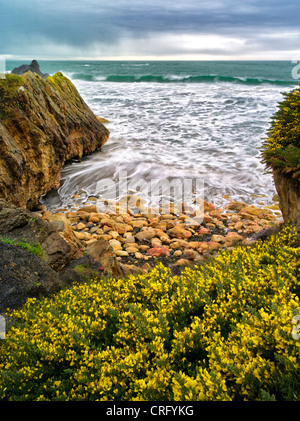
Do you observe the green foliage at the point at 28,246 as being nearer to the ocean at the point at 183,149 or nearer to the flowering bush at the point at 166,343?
the flowering bush at the point at 166,343

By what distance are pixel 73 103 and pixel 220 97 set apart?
26.7 m

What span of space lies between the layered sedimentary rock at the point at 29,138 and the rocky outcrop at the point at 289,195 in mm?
6642

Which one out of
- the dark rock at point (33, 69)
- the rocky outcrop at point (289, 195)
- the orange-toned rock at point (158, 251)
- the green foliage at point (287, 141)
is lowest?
the orange-toned rock at point (158, 251)

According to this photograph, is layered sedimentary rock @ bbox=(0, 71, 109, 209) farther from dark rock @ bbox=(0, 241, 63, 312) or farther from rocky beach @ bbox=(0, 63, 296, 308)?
dark rock @ bbox=(0, 241, 63, 312)

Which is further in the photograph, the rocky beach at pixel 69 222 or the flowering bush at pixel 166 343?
the rocky beach at pixel 69 222

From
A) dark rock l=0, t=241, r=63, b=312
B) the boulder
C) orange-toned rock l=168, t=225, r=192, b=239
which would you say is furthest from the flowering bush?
orange-toned rock l=168, t=225, r=192, b=239

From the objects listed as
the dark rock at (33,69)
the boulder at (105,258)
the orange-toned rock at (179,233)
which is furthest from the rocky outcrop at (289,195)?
the dark rock at (33,69)

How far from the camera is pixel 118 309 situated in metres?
3.49

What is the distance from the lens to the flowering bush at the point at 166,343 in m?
2.27

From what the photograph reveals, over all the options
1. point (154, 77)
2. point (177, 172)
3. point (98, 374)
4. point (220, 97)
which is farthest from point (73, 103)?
point (154, 77)

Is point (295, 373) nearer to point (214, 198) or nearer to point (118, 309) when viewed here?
point (118, 309)

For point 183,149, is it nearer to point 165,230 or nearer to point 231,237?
point 165,230

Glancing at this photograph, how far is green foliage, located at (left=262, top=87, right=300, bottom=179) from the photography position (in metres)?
5.78
